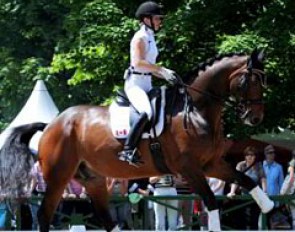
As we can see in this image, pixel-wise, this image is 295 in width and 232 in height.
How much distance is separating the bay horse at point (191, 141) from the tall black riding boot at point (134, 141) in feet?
0.37

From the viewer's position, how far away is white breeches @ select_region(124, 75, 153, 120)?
12.4 m

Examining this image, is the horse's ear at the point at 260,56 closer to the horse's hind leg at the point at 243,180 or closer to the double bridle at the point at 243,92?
the double bridle at the point at 243,92

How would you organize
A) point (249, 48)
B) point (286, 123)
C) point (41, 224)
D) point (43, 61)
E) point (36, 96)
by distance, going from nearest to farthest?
point (41, 224)
point (249, 48)
point (286, 123)
point (36, 96)
point (43, 61)

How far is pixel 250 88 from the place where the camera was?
1220 centimetres

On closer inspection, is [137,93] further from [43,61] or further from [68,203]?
[43,61]

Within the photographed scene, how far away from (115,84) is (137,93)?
1002 centimetres

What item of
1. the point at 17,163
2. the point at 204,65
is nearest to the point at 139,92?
the point at 204,65

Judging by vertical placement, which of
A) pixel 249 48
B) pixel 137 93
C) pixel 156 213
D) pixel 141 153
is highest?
pixel 249 48

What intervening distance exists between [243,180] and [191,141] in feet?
2.80

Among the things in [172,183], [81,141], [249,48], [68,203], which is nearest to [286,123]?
[249,48]

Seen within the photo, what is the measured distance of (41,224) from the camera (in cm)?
1342

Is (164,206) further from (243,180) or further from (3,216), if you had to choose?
(243,180)

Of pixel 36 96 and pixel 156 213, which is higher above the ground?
pixel 36 96

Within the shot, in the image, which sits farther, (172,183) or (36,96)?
(36,96)
